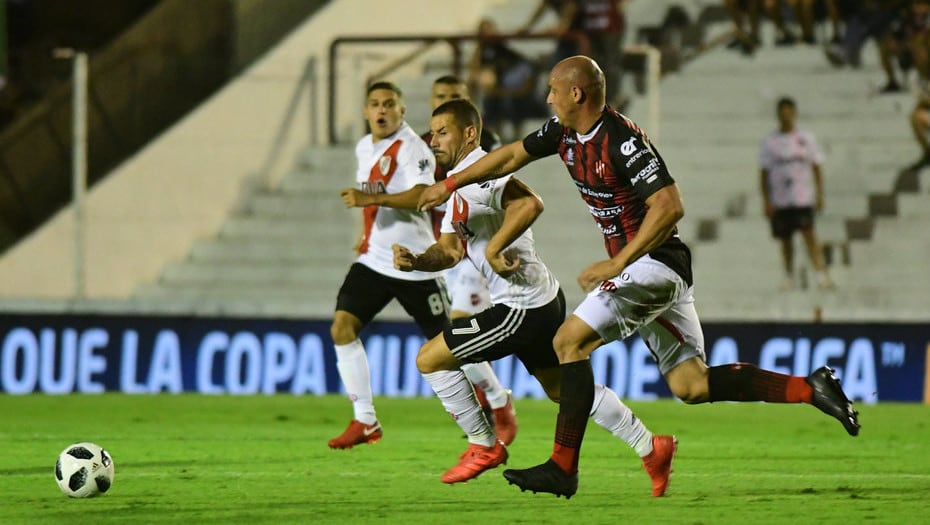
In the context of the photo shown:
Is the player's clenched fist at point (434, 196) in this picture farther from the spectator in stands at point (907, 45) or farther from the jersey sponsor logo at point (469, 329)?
the spectator in stands at point (907, 45)

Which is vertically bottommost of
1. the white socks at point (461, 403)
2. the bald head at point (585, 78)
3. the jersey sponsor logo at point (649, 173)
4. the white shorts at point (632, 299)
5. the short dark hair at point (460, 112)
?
the white socks at point (461, 403)

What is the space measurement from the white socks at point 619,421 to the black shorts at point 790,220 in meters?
7.77

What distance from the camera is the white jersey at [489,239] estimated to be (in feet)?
25.5

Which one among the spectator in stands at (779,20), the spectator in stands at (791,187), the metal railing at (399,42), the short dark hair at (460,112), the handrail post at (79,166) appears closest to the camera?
the short dark hair at (460,112)

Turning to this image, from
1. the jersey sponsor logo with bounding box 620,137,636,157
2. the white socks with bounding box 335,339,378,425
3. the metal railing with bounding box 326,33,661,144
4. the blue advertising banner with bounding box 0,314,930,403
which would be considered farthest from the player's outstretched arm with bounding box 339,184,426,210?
the metal railing with bounding box 326,33,661,144

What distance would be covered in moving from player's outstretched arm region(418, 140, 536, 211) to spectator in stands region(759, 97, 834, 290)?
7.84 metres

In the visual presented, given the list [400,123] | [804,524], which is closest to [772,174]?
[400,123]

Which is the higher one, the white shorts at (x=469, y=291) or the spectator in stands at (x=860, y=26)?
the spectator in stands at (x=860, y=26)

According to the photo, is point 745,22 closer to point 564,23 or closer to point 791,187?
point 564,23

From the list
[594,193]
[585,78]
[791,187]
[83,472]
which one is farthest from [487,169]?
[791,187]

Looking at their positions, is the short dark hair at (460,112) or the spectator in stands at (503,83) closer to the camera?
the short dark hair at (460,112)

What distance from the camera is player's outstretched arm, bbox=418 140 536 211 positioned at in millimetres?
7434

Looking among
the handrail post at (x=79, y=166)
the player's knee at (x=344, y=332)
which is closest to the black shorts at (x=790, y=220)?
the handrail post at (x=79, y=166)

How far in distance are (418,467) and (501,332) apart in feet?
4.40
